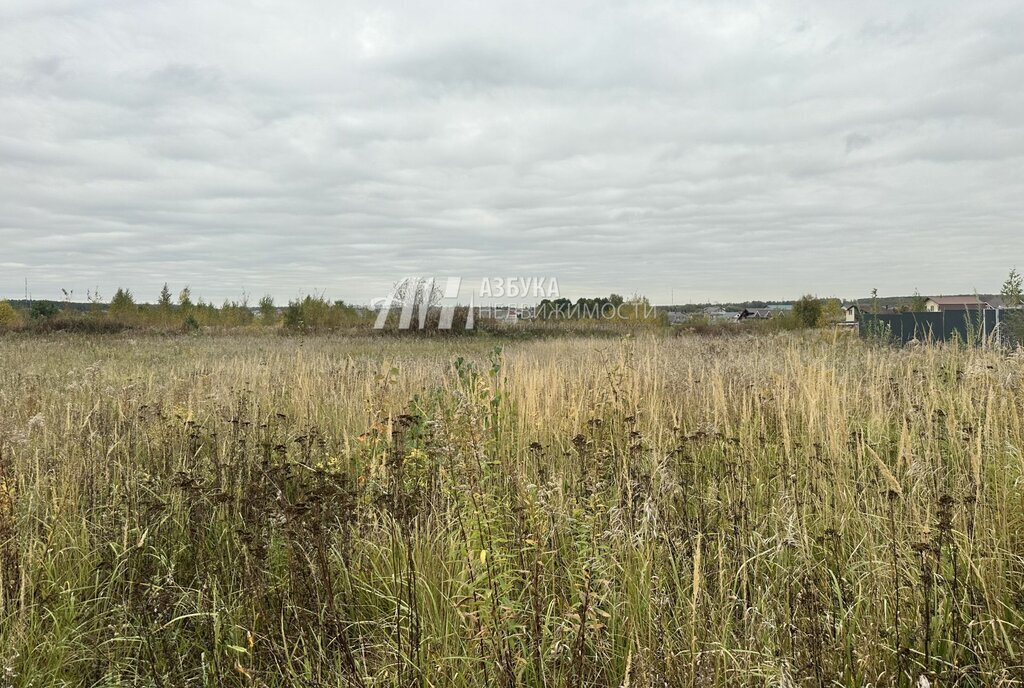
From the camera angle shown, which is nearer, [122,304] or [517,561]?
[517,561]

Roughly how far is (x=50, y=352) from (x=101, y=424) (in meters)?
12.8

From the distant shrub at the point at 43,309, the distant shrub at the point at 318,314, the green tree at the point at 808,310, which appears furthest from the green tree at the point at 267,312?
the green tree at the point at 808,310

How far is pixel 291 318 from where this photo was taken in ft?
116

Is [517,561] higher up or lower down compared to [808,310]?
lower down

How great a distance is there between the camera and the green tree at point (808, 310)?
35.1 meters

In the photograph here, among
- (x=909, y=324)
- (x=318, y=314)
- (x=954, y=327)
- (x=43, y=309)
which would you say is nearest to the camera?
(x=954, y=327)

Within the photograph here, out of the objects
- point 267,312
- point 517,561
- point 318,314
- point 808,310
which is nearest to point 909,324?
point 517,561

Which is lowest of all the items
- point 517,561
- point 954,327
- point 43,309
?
point 517,561

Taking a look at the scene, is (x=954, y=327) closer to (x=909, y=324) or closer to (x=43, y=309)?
(x=909, y=324)

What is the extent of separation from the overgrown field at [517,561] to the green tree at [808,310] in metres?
33.7

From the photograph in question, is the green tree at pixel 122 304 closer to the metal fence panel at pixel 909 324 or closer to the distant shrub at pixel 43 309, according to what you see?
the distant shrub at pixel 43 309

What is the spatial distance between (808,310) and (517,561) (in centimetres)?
3879

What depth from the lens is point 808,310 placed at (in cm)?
3653

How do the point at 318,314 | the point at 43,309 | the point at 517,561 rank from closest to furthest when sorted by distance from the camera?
the point at 517,561, the point at 43,309, the point at 318,314
